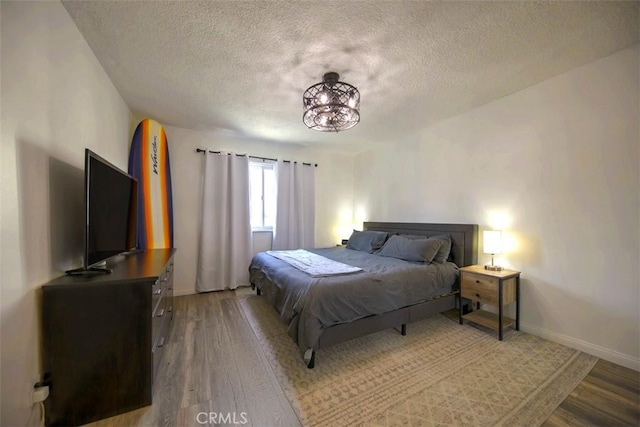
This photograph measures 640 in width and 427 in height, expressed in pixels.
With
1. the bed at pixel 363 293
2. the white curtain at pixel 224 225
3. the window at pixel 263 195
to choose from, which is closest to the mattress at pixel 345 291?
the bed at pixel 363 293

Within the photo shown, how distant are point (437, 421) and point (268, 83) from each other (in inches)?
116

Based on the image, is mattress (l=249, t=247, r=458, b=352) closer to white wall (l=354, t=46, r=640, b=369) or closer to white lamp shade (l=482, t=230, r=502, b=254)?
white lamp shade (l=482, t=230, r=502, b=254)

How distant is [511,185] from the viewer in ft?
8.55

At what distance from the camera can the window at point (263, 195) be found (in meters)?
4.23

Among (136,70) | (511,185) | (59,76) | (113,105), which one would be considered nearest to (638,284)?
(511,185)

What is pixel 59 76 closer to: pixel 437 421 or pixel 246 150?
pixel 246 150

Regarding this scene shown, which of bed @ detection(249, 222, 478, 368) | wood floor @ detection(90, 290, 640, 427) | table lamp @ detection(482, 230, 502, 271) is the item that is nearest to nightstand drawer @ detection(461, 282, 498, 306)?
bed @ detection(249, 222, 478, 368)

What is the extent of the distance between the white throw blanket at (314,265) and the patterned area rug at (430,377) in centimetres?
68

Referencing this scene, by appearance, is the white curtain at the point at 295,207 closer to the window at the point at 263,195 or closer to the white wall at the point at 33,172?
the window at the point at 263,195

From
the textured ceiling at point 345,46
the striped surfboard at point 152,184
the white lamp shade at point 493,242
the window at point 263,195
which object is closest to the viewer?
the textured ceiling at point 345,46

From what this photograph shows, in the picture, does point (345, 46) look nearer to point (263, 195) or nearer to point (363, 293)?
point (363, 293)

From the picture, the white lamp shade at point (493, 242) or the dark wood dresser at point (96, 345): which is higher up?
the white lamp shade at point (493, 242)

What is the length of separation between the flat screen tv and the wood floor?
3.05 ft

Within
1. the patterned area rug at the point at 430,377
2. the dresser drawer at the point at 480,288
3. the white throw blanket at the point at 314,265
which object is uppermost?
the white throw blanket at the point at 314,265
